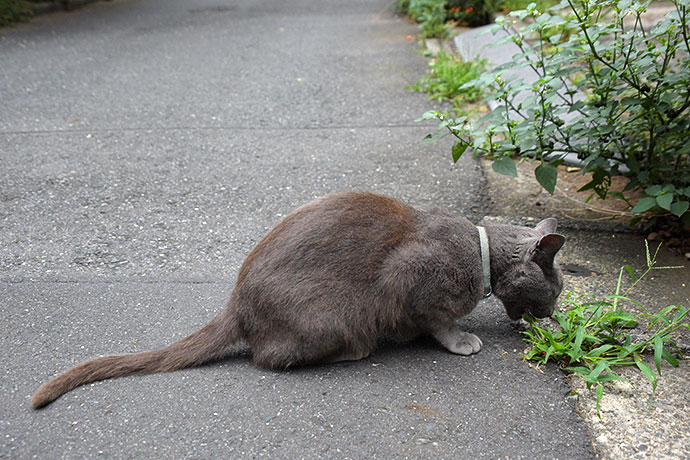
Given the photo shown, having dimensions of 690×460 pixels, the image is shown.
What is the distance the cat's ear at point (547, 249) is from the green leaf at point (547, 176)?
29.1 inches

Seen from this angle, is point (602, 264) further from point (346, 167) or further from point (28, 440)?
point (28, 440)

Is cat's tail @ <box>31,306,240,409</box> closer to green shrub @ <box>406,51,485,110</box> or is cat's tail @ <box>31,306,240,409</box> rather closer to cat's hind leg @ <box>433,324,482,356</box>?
cat's hind leg @ <box>433,324,482,356</box>

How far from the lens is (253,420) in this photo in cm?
225

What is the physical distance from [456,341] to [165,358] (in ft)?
4.22

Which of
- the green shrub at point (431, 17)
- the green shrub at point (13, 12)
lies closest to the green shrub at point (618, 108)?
the green shrub at point (431, 17)

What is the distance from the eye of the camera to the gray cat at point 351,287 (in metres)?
2.40

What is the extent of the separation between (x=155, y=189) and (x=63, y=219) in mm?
643

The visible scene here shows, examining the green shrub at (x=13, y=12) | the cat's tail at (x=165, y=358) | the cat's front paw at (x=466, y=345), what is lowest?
the cat's front paw at (x=466, y=345)

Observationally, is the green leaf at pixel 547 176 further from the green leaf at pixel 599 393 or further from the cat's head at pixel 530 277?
the green leaf at pixel 599 393

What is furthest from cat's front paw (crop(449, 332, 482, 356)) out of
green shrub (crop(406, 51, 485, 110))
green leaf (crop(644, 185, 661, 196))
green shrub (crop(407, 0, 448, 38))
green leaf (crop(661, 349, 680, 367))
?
green shrub (crop(407, 0, 448, 38))

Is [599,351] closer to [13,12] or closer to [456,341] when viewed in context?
[456,341]

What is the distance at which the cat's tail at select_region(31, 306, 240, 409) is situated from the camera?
93.4 inches

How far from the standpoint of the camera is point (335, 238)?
247 centimetres

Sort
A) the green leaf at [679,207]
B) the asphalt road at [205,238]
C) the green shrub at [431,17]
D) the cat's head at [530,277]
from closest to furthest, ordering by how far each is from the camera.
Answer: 1. the asphalt road at [205,238]
2. the cat's head at [530,277]
3. the green leaf at [679,207]
4. the green shrub at [431,17]
